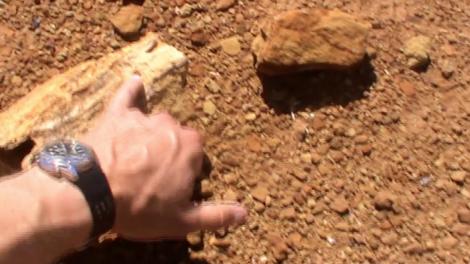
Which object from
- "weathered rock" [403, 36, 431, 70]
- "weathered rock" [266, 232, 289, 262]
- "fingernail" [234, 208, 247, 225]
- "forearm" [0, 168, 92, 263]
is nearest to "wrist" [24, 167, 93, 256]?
"forearm" [0, 168, 92, 263]

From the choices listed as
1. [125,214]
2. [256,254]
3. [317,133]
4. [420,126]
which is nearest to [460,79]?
[420,126]

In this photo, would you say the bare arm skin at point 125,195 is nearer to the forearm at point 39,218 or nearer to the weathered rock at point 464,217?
the forearm at point 39,218

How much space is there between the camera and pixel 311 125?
230cm

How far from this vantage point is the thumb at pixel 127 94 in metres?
1.96

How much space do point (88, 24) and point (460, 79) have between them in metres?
1.08

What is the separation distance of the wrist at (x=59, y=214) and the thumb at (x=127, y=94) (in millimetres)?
307

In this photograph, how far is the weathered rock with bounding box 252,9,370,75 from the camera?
89.4 inches

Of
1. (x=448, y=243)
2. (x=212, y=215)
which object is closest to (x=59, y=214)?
(x=212, y=215)

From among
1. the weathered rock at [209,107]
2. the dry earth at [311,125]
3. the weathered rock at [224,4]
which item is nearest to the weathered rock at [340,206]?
the dry earth at [311,125]

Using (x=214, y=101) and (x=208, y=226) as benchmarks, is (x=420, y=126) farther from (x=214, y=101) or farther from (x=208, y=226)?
(x=208, y=226)

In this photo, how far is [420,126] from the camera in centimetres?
232

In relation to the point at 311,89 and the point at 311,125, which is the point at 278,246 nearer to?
the point at 311,125

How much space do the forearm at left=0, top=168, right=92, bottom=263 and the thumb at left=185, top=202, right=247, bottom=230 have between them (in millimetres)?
250

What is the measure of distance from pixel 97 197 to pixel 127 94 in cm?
37
